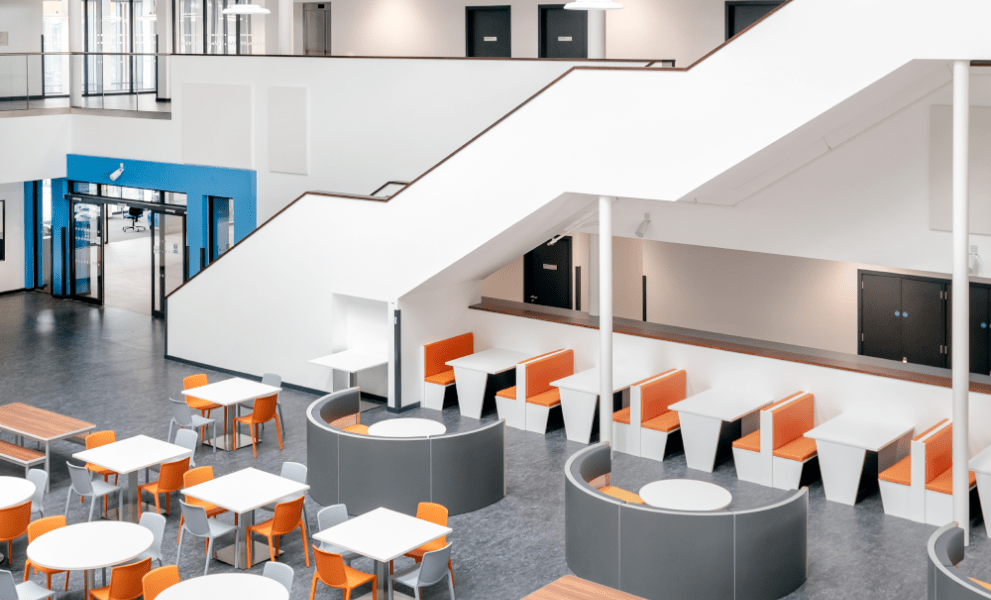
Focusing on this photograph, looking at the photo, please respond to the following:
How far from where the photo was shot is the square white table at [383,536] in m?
7.72

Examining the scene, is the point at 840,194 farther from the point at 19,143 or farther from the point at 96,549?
the point at 19,143

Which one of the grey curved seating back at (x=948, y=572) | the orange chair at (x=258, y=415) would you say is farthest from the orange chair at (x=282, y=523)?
the grey curved seating back at (x=948, y=572)

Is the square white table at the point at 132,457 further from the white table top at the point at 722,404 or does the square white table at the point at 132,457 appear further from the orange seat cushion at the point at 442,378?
the white table top at the point at 722,404

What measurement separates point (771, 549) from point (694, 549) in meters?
0.61

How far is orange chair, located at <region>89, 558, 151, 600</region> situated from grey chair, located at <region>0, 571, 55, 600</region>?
0.46 m

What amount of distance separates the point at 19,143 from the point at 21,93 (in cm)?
124

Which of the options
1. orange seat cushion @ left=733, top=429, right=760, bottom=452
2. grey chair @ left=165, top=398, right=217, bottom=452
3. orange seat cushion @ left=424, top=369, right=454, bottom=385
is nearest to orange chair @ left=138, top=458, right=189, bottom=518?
grey chair @ left=165, top=398, right=217, bottom=452

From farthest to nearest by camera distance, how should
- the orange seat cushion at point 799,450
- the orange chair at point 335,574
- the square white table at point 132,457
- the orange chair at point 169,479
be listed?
the orange seat cushion at point 799,450
the orange chair at point 169,479
the square white table at point 132,457
the orange chair at point 335,574

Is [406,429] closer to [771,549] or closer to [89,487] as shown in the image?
[89,487]

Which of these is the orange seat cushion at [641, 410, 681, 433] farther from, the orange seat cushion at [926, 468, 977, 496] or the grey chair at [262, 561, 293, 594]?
the grey chair at [262, 561, 293, 594]

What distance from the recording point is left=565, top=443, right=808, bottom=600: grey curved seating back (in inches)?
310

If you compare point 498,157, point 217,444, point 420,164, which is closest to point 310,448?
point 217,444

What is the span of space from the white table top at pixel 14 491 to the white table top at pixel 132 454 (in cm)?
45

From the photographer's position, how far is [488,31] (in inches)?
667
